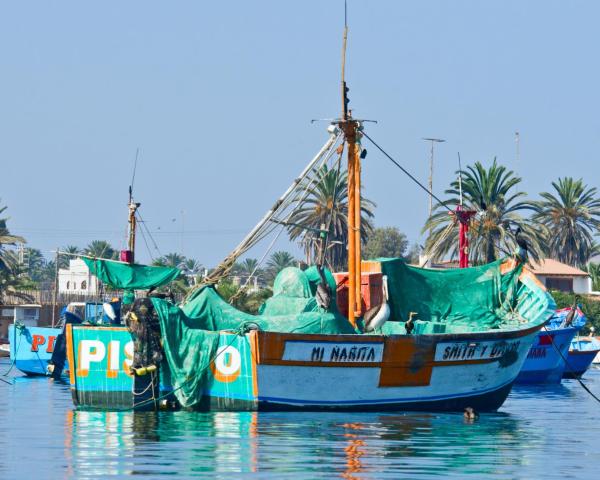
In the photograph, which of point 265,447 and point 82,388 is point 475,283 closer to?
point 82,388

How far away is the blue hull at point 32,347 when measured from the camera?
54.2 meters

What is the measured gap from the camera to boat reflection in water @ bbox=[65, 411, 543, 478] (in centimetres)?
2145

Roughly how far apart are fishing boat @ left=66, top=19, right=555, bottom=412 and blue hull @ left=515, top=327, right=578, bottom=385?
55.1 feet

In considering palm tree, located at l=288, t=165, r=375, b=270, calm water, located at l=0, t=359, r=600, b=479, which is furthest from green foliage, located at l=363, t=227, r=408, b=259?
calm water, located at l=0, t=359, r=600, b=479

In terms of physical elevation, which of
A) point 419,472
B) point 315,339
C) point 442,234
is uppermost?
point 442,234

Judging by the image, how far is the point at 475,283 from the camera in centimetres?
3584

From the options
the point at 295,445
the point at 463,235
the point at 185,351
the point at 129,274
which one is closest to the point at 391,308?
the point at 185,351

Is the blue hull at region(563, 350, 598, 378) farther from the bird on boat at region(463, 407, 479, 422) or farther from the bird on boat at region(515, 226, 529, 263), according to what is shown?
the bird on boat at region(463, 407, 479, 422)

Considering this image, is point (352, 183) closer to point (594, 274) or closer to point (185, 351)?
point (185, 351)

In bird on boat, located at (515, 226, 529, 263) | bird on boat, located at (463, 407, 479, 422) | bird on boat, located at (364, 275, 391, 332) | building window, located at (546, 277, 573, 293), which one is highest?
building window, located at (546, 277, 573, 293)

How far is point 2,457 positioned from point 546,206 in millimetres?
75922

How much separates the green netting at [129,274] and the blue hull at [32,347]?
18615 mm

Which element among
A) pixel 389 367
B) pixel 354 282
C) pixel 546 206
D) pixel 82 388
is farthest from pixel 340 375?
pixel 546 206

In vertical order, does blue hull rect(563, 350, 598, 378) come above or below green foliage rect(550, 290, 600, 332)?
below
